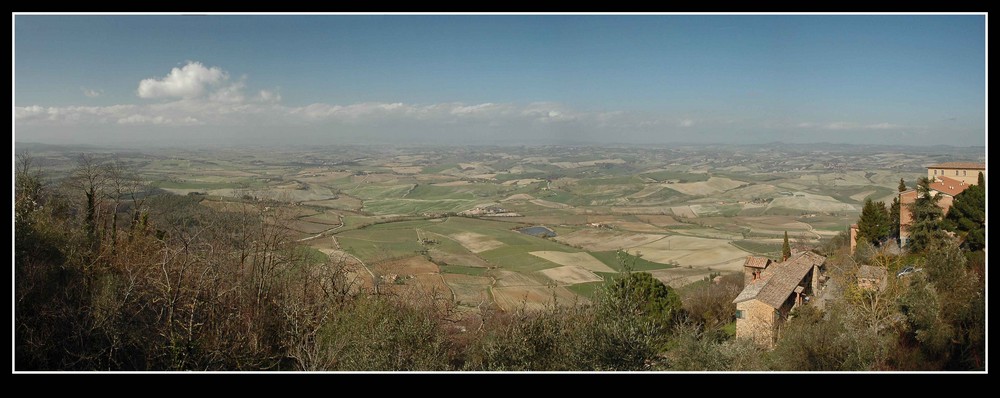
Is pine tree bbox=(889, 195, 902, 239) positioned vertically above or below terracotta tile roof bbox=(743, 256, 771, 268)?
above

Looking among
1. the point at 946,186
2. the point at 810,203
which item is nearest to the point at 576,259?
the point at 946,186

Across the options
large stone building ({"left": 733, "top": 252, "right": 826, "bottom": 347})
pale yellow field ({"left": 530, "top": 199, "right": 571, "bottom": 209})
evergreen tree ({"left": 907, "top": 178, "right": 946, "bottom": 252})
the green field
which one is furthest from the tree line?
pale yellow field ({"left": 530, "top": 199, "right": 571, "bottom": 209})

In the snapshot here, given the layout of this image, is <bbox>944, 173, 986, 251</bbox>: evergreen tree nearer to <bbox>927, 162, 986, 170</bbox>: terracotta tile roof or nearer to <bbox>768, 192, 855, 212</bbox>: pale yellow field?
<bbox>927, 162, 986, 170</bbox>: terracotta tile roof

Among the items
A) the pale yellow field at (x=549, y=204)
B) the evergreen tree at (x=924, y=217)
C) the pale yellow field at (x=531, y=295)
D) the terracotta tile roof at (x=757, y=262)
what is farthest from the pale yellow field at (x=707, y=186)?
the evergreen tree at (x=924, y=217)

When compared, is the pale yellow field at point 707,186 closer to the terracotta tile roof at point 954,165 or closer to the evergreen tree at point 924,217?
the terracotta tile roof at point 954,165

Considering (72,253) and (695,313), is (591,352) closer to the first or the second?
(72,253)

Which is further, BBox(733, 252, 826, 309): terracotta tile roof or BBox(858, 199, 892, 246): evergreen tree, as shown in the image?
BBox(858, 199, 892, 246): evergreen tree

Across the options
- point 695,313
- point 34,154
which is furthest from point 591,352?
point 34,154
